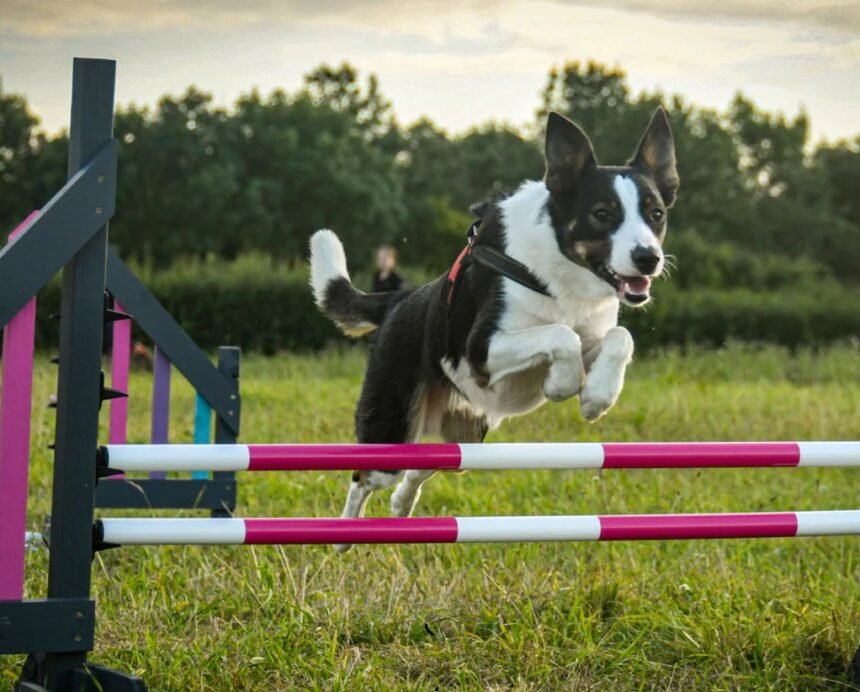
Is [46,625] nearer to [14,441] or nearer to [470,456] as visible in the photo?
[14,441]

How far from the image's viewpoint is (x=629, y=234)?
11.1ft

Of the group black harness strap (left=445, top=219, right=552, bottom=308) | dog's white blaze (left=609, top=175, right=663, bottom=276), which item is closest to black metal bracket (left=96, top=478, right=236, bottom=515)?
black harness strap (left=445, top=219, right=552, bottom=308)

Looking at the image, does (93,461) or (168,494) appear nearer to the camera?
(93,461)

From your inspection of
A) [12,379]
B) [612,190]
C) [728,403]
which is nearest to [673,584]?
[612,190]

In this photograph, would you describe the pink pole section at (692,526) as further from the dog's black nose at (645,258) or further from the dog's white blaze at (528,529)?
the dog's black nose at (645,258)

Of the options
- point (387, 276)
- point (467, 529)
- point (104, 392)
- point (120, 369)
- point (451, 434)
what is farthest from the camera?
point (387, 276)

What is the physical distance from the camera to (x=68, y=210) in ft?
9.21

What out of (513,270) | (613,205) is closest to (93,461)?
(513,270)

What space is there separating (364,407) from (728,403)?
6934mm

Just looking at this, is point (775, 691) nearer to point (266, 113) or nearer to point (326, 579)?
point (326, 579)

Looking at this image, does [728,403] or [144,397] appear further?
[144,397]

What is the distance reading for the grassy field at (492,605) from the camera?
336 centimetres

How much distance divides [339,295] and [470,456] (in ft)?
4.25

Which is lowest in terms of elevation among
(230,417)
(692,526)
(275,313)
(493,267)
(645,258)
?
(275,313)
